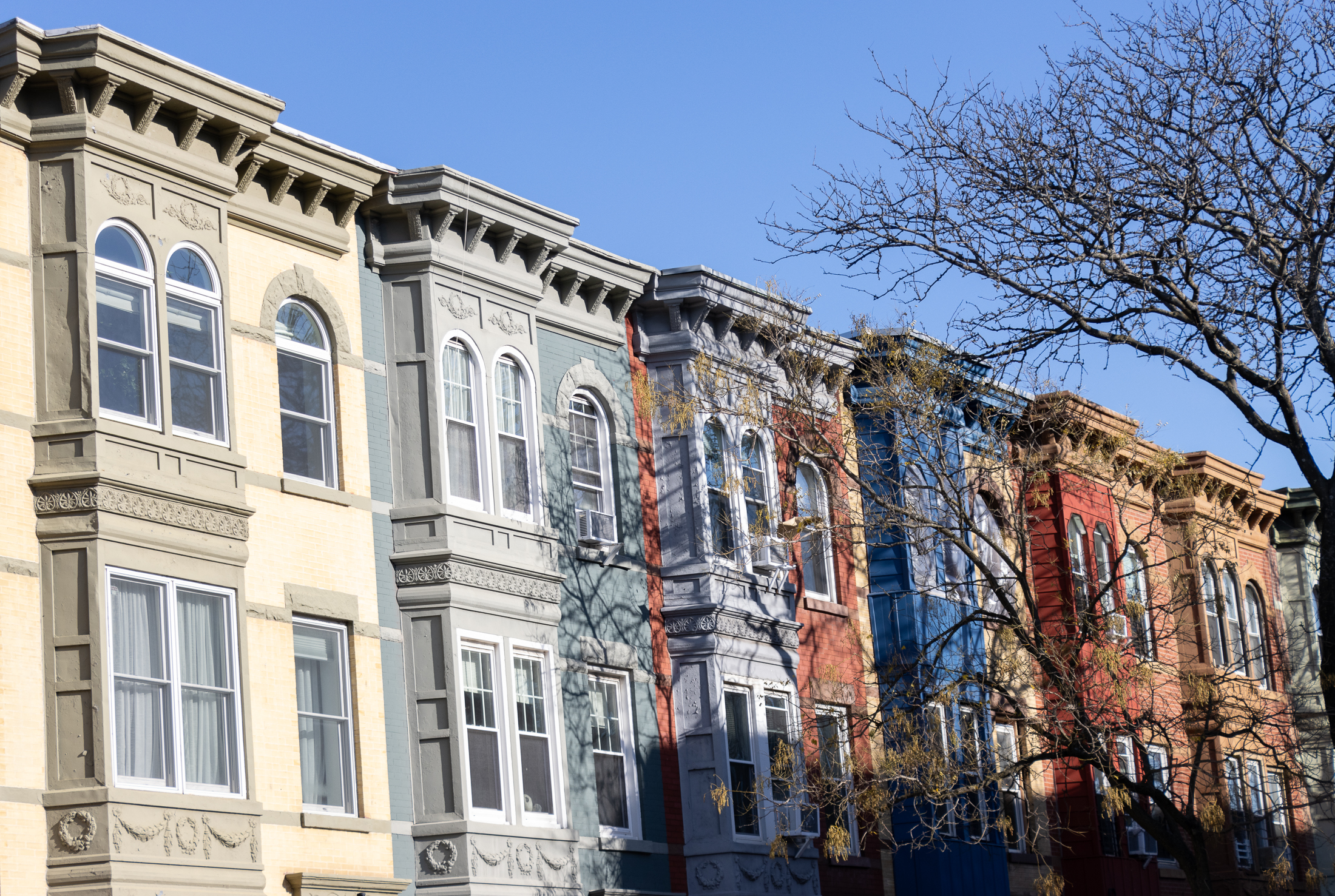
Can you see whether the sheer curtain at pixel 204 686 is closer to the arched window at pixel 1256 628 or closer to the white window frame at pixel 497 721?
the white window frame at pixel 497 721

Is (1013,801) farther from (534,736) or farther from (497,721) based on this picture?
(497,721)

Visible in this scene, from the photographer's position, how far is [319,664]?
1862cm

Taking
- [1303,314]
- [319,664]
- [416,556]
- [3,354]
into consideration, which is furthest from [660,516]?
[1303,314]

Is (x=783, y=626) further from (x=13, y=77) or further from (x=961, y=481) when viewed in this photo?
(x=13, y=77)

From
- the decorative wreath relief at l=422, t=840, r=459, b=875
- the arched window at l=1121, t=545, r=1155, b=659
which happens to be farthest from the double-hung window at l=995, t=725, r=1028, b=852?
the decorative wreath relief at l=422, t=840, r=459, b=875

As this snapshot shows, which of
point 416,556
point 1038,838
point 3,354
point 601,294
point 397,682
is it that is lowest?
point 1038,838

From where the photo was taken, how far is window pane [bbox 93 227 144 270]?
16.9 meters

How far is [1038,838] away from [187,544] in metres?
17.3

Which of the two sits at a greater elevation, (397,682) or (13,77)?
(13,77)

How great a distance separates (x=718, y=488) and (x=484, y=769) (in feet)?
20.3

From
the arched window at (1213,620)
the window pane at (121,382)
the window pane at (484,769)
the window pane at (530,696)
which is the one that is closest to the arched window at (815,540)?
the window pane at (530,696)

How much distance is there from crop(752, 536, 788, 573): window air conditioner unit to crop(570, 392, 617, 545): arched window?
7.82ft

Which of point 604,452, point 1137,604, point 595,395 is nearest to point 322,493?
point 604,452

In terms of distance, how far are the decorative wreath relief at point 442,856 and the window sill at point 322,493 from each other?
3.68 m
